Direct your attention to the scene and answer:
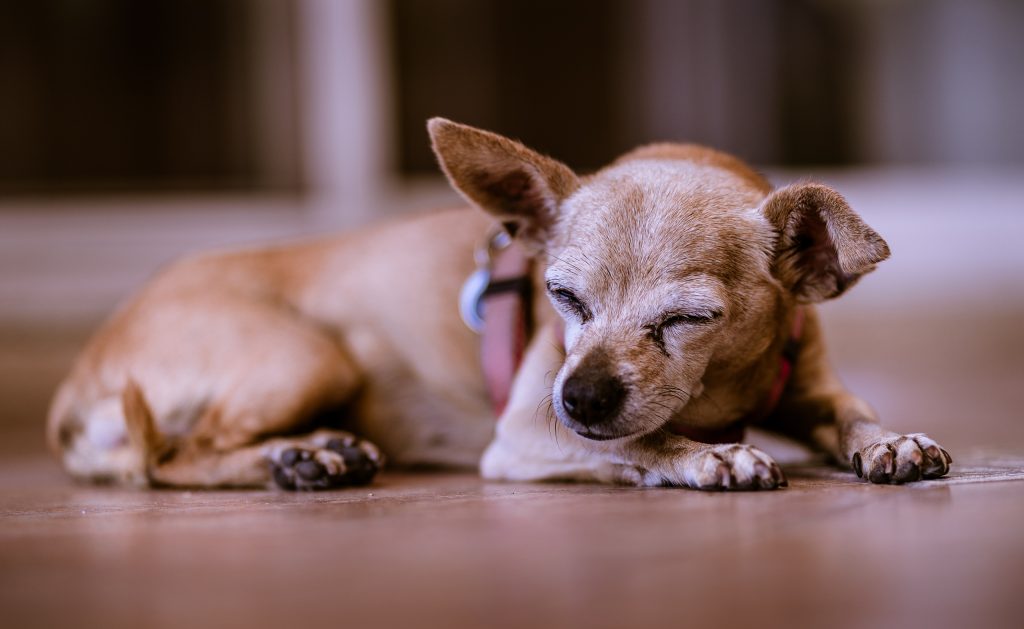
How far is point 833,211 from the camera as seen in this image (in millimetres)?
1702

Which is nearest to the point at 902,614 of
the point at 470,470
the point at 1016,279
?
the point at 470,470

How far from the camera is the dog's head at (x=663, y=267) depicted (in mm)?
1678

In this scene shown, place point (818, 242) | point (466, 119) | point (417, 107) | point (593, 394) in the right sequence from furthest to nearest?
point (466, 119) → point (417, 107) → point (818, 242) → point (593, 394)

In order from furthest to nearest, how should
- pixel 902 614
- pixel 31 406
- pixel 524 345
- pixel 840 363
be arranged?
pixel 840 363, pixel 31 406, pixel 524 345, pixel 902 614

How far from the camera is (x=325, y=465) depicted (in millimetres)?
1979

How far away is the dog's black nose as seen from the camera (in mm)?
1631

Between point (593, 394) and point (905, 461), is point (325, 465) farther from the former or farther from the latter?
point (905, 461)

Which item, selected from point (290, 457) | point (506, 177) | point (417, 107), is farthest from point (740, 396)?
point (417, 107)

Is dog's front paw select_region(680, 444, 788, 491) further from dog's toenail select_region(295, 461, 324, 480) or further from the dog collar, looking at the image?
dog's toenail select_region(295, 461, 324, 480)

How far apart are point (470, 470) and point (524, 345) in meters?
0.38

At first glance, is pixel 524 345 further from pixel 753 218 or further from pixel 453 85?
pixel 453 85

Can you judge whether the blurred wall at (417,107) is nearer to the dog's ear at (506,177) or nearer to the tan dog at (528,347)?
the tan dog at (528,347)

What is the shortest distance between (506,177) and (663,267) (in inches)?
17.5

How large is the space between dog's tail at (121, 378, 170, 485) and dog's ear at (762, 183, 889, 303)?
1382 millimetres
